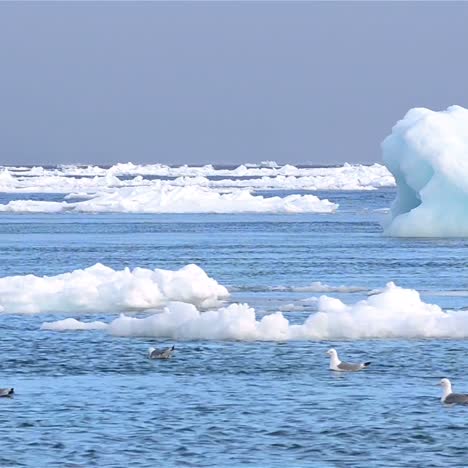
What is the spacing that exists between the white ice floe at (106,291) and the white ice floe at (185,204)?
35.1 metres

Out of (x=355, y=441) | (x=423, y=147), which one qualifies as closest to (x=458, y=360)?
(x=355, y=441)

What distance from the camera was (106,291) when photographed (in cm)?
2530

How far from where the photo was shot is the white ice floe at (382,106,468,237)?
39188 mm

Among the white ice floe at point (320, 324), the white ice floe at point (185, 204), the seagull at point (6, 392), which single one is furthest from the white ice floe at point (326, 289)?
→ the white ice floe at point (185, 204)

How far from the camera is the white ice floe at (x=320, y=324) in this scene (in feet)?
69.8

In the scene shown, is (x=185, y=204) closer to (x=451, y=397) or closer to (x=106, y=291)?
(x=106, y=291)

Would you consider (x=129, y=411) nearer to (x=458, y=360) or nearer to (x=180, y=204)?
(x=458, y=360)

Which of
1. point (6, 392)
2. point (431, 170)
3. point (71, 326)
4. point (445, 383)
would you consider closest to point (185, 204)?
point (431, 170)

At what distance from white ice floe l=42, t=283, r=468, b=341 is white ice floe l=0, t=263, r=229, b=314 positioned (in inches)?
124

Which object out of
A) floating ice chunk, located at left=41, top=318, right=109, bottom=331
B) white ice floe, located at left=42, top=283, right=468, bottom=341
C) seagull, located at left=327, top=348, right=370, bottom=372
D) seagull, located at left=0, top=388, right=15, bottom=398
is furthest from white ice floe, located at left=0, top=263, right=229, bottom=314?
seagull, located at left=0, top=388, right=15, bottom=398

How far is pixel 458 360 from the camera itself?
19391 millimetres

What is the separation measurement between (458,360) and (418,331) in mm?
2001

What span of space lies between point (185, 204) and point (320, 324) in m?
42.6

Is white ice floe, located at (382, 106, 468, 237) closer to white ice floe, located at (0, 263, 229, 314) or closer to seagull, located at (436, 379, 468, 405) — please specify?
white ice floe, located at (0, 263, 229, 314)
